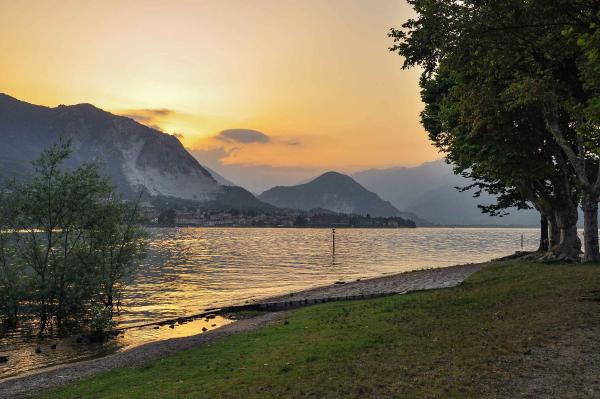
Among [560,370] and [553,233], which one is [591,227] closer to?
[553,233]

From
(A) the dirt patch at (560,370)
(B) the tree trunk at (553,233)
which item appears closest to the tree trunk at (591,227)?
(B) the tree trunk at (553,233)

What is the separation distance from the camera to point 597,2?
16016mm

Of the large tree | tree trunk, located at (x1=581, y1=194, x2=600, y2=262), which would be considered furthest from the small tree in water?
tree trunk, located at (x1=581, y1=194, x2=600, y2=262)

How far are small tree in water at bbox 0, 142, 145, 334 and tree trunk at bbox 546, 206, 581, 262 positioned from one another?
126ft

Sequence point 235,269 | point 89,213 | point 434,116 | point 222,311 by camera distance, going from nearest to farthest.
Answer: point 89,213, point 222,311, point 434,116, point 235,269

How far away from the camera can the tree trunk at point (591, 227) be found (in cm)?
3331

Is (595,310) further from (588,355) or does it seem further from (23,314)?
(23,314)

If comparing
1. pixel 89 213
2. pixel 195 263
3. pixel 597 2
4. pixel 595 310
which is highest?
pixel 597 2

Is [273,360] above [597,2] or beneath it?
beneath

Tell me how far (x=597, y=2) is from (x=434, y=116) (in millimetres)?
28234

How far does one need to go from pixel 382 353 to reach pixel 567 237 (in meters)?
30.5

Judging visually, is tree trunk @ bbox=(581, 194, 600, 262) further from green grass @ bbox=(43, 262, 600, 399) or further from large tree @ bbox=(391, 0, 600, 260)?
green grass @ bbox=(43, 262, 600, 399)

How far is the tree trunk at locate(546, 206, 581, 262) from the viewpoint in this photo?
37.6m

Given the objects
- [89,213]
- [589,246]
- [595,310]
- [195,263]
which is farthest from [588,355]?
[195,263]
